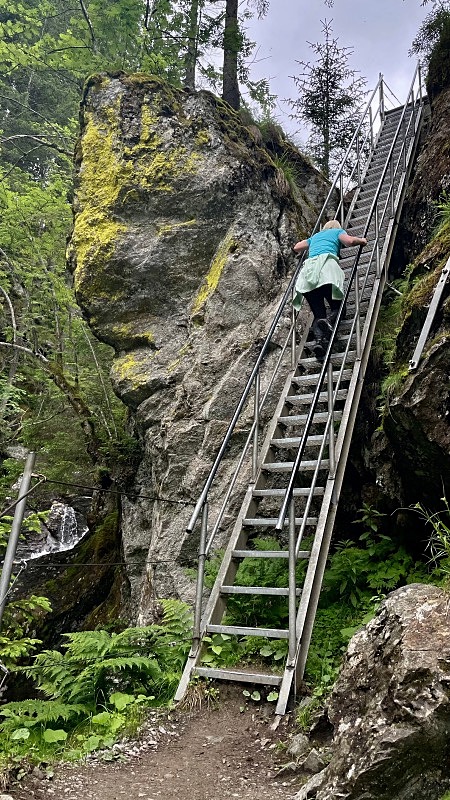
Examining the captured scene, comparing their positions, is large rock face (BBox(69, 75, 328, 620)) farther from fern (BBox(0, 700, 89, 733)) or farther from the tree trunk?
fern (BBox(0, 700, 89, 733))

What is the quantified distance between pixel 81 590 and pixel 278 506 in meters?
4.50

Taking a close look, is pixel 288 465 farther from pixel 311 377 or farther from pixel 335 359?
pixel 335 359

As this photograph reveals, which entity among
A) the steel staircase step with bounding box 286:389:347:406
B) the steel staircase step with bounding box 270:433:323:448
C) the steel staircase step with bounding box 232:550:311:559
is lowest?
the steel staircase step with bounding box 232:550:311:559

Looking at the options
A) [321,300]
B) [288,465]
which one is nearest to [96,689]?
[288,465]

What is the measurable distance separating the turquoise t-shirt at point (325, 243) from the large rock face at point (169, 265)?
1.38 metres

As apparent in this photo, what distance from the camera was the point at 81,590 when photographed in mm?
9430

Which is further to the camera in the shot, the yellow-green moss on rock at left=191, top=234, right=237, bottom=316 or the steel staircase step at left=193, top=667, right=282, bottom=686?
Answer: the yellow-green moss on rock at left=191, top=234, right=237, bottom=316

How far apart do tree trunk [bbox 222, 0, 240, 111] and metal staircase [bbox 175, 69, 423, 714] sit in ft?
10.6

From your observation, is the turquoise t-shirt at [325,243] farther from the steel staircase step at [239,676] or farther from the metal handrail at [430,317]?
the steel staircase step at [239,676]

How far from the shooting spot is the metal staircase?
14.6 ft

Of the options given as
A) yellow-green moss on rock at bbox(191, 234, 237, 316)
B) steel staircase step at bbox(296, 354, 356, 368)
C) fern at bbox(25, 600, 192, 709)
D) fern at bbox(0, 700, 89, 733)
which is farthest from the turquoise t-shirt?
fern at bbox(0, 700, 89, 733)

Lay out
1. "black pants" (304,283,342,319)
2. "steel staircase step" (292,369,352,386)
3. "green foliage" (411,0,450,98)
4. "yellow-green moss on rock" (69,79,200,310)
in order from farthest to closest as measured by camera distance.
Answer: "green foliage" (411,0,450,98), "yellow-green moss on rock" (69,79,200,310), "black pants" (304,283,342,319), "steel staircase step" (292,369,352,386)

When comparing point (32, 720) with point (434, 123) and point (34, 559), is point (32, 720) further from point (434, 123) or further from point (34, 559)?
point (434, 123)

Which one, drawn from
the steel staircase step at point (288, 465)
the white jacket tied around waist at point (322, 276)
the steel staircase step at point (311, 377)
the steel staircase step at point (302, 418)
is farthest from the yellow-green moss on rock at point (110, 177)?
the steel staircase step at point (288, 465)
